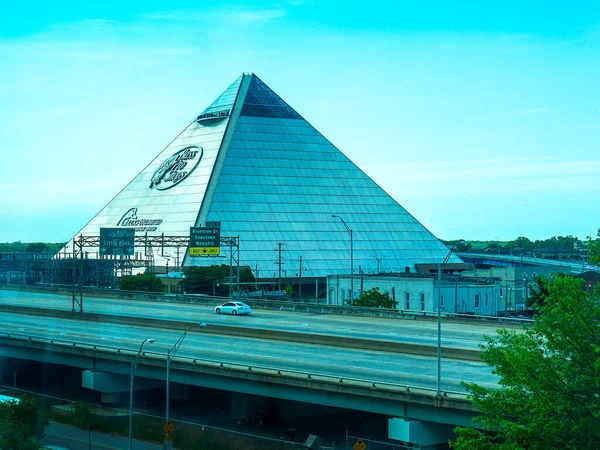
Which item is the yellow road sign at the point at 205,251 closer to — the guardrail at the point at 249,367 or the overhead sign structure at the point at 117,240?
the overhead sign structure at the point at 117,240

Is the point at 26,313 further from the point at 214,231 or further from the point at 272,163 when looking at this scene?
the point at 272,163

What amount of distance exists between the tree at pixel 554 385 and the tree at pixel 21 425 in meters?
12.8

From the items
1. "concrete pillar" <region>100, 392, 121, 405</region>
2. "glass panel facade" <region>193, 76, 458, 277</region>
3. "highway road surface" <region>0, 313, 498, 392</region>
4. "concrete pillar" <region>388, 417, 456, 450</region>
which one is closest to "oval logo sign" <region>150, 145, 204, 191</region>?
"glass panel facade" <region>193, 76, 458, 277</region>

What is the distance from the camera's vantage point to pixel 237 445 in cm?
3359

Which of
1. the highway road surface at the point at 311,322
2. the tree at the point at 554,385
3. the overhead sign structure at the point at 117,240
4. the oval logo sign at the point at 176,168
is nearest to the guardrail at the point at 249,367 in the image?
the tree at the point at 554,385

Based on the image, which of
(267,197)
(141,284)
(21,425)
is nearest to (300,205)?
(267,197)

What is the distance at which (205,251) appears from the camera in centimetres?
9012

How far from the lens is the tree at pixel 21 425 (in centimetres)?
2684

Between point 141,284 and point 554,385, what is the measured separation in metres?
75.5

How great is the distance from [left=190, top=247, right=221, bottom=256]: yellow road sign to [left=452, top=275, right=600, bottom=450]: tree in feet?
214

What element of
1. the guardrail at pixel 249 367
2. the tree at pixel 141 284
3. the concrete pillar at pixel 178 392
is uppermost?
the tree at pixel 141 284

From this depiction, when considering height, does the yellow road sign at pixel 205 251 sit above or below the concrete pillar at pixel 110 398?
above

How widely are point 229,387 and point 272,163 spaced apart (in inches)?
3412

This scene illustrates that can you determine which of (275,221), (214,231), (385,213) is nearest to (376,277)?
(214,231)
